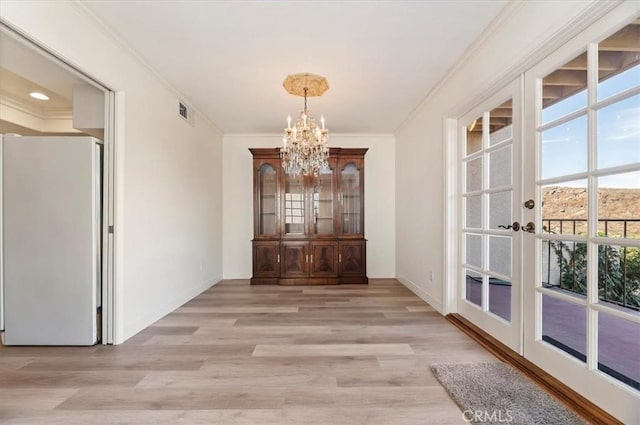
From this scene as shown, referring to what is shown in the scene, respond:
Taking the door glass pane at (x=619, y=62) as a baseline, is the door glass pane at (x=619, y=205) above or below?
below

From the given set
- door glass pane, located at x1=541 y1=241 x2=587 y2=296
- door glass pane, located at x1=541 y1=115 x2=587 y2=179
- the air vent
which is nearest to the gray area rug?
door glass pane, located at x1=541 y1=241 x2=587 y2=296

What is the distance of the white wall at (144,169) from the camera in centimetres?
203

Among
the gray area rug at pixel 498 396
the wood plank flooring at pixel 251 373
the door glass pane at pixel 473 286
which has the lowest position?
the wood plank flooring at pixel 251 373

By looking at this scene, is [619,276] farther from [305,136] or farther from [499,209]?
[305,136]

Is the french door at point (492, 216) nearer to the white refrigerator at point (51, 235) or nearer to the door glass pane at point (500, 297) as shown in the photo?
the door glass pane at point (500, 297)

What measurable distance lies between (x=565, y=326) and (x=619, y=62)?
152 cm

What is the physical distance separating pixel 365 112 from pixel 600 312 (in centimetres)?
333

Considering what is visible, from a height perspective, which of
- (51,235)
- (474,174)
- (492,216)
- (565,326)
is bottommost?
(565,326)

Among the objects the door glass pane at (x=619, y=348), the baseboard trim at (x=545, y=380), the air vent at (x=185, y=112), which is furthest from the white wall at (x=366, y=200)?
the door glass pane at (x=619, y=348)

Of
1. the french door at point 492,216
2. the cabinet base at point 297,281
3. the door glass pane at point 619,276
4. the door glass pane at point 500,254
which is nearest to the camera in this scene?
the door glass pane at point 619,276

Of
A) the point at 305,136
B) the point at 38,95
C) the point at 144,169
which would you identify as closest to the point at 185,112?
the point at 144,169

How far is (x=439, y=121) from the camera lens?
3375 millimetres

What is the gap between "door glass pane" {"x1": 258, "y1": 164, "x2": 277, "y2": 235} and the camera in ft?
16.2

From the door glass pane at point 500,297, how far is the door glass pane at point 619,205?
2.91 feet
